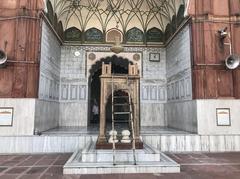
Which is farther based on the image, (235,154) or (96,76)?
(96,76)

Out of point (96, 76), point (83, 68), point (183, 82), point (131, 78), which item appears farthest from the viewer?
point (96, 76)

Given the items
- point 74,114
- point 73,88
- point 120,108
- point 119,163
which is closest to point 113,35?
point 73,88

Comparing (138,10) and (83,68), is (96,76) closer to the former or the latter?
(83,68)

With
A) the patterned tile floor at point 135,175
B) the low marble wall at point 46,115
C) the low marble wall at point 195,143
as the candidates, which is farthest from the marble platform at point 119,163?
the low marble wall at point 46,115

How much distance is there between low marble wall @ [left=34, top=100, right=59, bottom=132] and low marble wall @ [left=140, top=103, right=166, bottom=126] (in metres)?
3.54

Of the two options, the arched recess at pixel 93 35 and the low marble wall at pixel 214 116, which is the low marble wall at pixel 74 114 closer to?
the arched recess at pixel 93 35

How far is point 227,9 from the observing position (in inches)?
281

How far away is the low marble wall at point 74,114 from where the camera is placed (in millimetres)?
9508

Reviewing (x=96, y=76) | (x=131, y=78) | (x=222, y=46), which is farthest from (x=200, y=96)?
(x=96, y=76)

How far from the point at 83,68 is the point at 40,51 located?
10.9 ft

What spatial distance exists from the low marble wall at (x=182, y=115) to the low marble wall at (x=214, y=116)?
0.16m

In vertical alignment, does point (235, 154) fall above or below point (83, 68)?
below

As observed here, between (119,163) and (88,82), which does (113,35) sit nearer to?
(88,82)

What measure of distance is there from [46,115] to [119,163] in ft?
12.9
